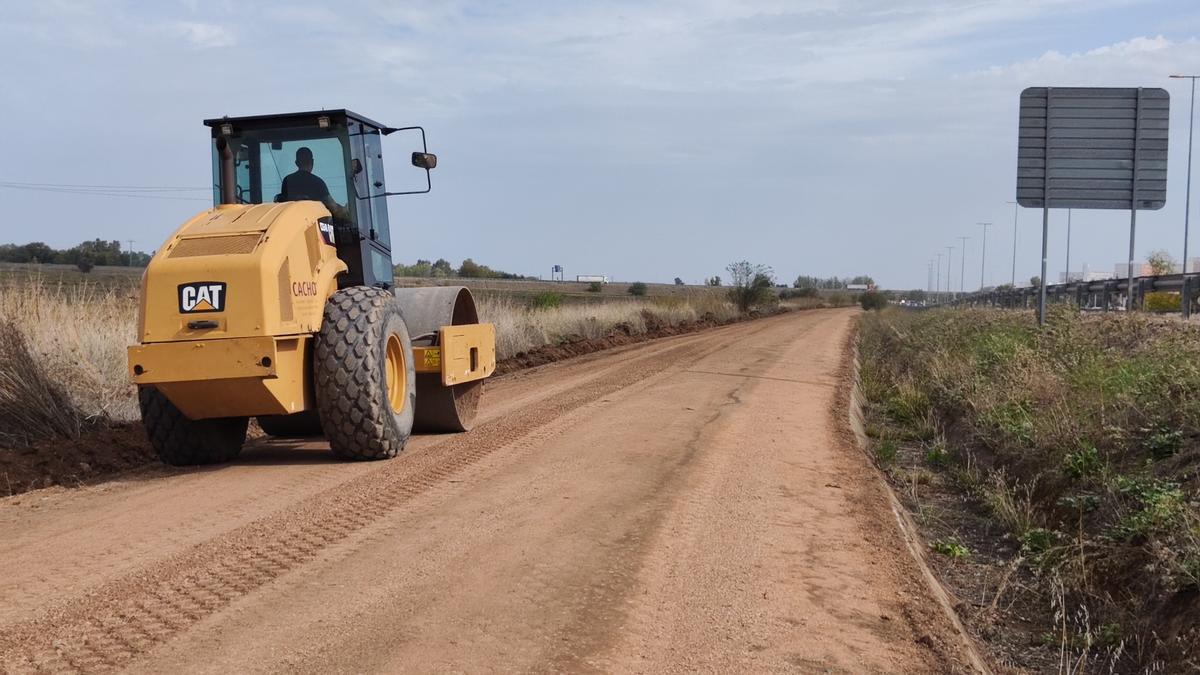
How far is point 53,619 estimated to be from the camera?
15.7 feet

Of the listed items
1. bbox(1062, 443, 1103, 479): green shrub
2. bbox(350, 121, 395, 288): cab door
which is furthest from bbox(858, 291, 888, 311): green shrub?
bbox(1062, 443, 1103, 479): green shrub

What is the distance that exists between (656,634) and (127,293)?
12.3 metres

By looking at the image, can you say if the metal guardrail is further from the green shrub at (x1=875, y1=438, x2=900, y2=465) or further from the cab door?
the cab door

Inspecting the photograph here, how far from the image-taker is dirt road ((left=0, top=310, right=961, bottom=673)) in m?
4.53

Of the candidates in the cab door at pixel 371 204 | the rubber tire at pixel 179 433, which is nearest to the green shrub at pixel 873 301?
the cab door at pixel 371 204

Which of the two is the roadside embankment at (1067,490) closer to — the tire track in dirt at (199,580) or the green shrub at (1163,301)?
the tire track in dirt at (199,580)

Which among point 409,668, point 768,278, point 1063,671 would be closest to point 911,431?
point 1063,671

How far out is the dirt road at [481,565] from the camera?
4527 millimetres

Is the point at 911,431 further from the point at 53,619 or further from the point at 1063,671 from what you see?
the point at 53,619

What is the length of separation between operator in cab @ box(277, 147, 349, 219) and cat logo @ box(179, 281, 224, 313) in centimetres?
202

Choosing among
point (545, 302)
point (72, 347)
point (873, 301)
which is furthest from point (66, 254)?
point (873, 301)

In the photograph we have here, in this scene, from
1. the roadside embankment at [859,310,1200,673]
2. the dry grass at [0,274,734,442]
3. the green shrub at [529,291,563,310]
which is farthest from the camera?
the green shrub at [529,291,563,310]

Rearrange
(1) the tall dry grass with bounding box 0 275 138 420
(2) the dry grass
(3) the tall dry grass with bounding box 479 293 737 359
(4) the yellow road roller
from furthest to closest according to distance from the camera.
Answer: (3) the tall dry grass with bounding box 479 293 737 359 → (1) the tall dry grass with bounding box 0 275 138 420 → (2) the dry grass → (4) the yellow road roller

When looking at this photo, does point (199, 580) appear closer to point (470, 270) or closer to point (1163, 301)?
point (1163, 301)
